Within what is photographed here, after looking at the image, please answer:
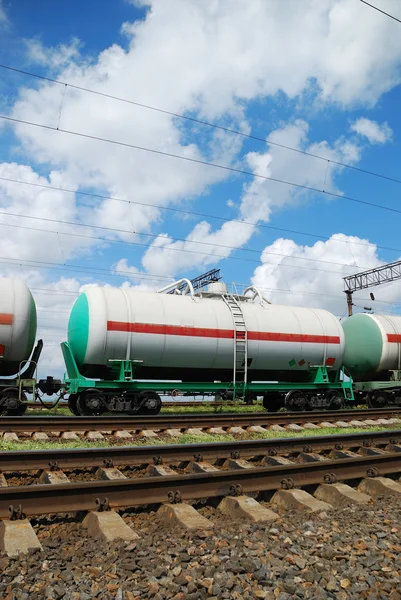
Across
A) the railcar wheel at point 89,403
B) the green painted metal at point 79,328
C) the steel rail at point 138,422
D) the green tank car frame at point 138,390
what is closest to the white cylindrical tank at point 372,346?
the green tank car frame at point 138,390

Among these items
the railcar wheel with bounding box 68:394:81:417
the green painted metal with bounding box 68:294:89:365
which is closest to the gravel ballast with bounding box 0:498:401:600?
the green painted metal with bounding box 68:294:89:365

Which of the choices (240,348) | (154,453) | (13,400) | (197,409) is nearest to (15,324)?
(13,400)

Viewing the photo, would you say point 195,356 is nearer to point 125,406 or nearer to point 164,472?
point 125,406

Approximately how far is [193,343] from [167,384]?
1505mm

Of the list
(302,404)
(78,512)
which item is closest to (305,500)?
(78,512)

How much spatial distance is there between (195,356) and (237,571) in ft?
36.8

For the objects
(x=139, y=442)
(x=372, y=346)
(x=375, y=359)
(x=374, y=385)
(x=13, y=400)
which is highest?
(x=372, y=346)

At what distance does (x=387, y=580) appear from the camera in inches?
143

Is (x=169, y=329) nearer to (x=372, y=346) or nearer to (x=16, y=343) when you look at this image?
(x=16, y=343)

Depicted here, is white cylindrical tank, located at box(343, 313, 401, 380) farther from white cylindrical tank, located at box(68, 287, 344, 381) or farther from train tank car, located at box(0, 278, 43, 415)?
train tank car, located at box(0, 278, 43, 415)

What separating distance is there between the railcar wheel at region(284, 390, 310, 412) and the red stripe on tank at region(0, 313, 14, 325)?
9719 millimetres

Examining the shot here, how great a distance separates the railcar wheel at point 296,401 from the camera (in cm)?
1695

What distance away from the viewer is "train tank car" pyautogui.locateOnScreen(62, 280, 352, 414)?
45.4 ft

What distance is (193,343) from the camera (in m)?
14.7
